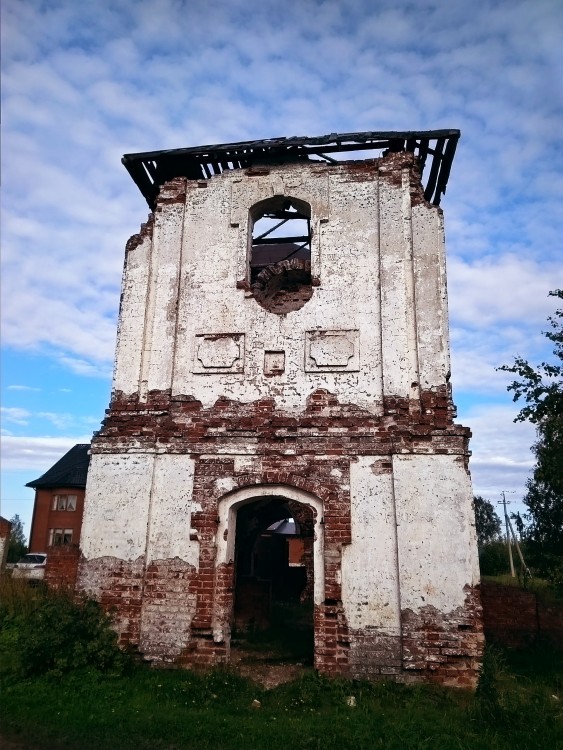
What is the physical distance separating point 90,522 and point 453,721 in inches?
191

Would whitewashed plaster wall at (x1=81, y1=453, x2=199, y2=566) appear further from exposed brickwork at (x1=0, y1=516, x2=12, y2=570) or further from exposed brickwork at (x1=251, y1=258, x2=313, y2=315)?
exposed brickwork at (x1=0, y1=516, x2=12, y2=570)

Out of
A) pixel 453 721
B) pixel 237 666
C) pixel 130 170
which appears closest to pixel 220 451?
pixel 237 666

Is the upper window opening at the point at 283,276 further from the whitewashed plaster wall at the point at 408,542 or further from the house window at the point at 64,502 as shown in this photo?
the house window at the point at 64,502

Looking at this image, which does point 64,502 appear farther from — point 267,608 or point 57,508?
point 267,608

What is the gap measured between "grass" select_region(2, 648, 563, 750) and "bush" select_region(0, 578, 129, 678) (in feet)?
0.56

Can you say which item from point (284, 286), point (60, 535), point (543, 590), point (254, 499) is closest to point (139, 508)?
point (254, 499)

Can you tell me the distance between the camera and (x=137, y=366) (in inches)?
314

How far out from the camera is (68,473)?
25.4 metres

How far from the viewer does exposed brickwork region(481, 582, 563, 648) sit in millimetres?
8539

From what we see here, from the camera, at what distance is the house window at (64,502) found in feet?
81.1

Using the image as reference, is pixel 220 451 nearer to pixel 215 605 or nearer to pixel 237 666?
pixel 215 605

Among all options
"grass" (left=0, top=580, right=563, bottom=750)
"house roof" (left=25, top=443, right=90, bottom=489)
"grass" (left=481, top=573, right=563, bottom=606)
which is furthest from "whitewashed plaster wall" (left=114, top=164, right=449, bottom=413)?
"house roof" (left=25, top=443, right=90, bottom=489)

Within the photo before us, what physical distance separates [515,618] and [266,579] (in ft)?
17.1

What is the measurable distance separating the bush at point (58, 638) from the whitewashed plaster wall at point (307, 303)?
2.92 metres
